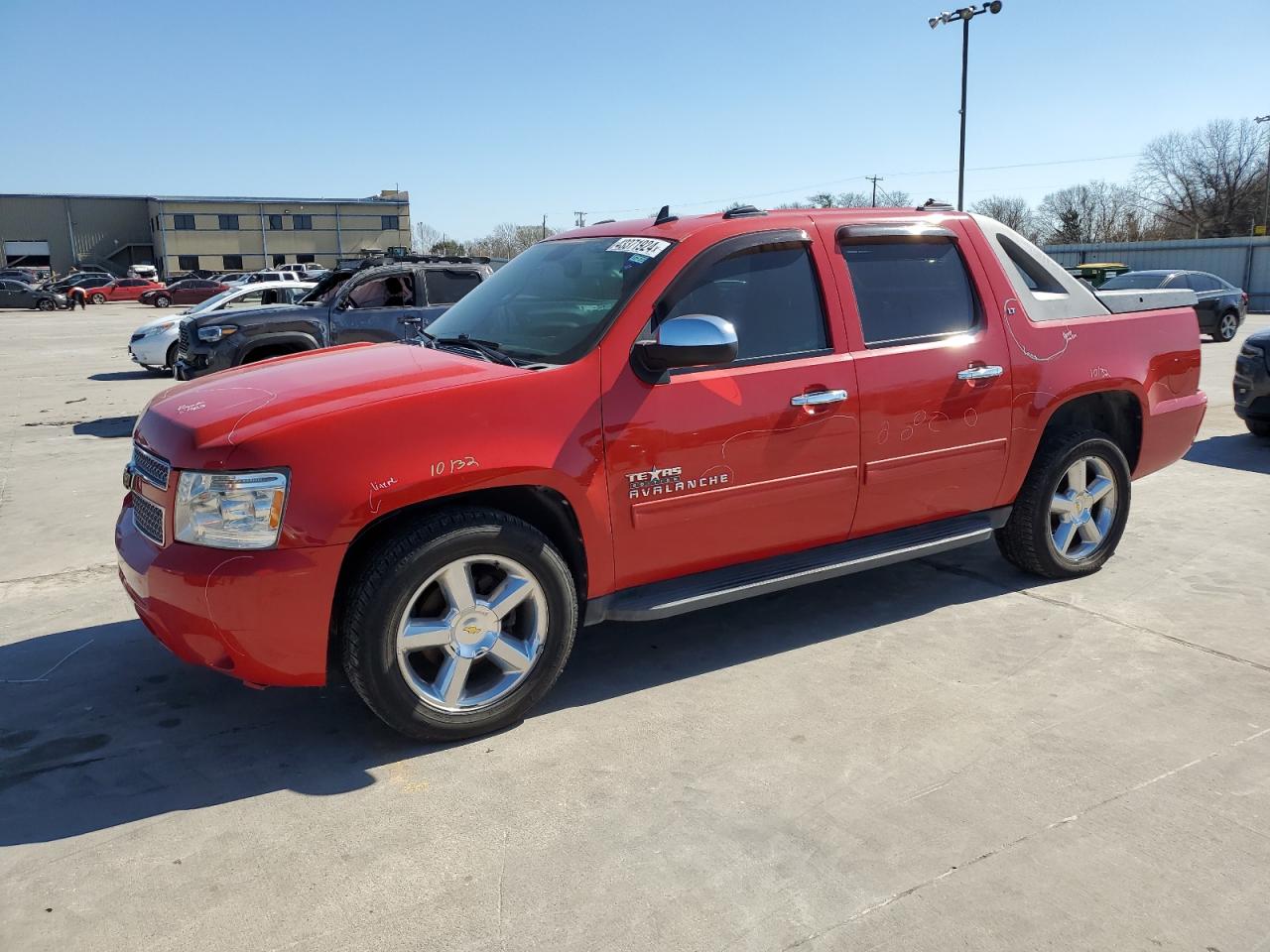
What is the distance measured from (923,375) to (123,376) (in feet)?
51.8

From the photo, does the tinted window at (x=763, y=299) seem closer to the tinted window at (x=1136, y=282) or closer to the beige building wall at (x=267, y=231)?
the tinted window at (x=1136, y=282)

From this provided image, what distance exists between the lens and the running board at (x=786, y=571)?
379 cm

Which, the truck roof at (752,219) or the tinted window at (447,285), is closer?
the truck roof at (752,219)

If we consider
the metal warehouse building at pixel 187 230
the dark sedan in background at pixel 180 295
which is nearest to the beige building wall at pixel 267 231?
the metal warehouse building at pixel 187 230

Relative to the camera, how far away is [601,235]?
14.6 feet

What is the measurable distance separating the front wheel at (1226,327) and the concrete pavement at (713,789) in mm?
18570

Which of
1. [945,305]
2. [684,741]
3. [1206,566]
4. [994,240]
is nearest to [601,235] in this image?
[945,305]

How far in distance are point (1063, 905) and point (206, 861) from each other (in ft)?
7.96

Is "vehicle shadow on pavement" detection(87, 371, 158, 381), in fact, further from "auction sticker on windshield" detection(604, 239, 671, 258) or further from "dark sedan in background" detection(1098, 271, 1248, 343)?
"dark sedan in background" detection(1098, 271, 1248, 343)

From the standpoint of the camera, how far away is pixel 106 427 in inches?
427

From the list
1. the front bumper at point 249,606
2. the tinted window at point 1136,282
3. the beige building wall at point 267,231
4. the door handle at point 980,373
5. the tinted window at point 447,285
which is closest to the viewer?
the front bumper at point 249,606

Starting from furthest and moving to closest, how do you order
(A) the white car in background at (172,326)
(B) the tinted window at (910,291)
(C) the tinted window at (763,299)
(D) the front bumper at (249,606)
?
(A) the white car in background at (172,326)
(B) the tinted window at (910,291)
(C) the tinted window at (763,299)
(D) the front bumper at (249,606)

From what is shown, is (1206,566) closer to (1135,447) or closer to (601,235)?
(1135,447)

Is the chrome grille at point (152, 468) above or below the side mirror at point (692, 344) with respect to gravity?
below
